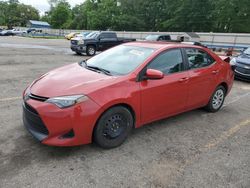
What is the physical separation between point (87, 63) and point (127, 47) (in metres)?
0.82

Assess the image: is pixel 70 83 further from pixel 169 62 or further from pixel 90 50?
pixel 90 50

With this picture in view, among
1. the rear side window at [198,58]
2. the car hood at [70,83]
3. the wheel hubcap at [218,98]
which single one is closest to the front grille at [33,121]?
the car hood at [70,83]


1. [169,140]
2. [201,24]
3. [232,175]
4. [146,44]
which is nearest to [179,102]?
[169,140]

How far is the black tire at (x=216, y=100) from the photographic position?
5.18m

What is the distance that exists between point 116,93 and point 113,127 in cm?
51

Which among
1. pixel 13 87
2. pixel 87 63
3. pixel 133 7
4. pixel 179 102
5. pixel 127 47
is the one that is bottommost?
pixel 13 87

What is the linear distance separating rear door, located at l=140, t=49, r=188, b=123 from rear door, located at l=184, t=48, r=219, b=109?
7.7 inches

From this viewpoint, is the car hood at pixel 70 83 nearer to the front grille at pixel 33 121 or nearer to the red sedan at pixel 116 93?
the red sedan at pixel 116 93

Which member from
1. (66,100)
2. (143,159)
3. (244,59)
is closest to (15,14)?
(244,59)

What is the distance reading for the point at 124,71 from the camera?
12.2 feet

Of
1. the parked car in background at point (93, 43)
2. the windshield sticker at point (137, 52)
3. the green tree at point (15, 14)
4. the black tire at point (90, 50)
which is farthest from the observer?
the green tree at point (15, 14)

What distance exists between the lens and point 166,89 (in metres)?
3.98

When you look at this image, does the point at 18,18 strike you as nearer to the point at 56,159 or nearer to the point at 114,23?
the point at 114,23

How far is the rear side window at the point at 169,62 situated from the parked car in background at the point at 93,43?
1164 cm
